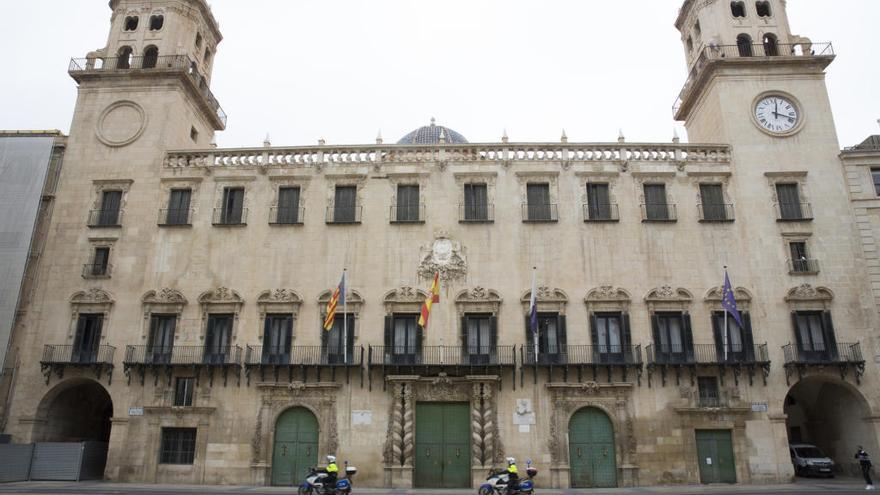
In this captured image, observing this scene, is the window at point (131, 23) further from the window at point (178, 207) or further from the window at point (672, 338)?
the window at point (672, 338)

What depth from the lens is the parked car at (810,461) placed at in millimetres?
30156

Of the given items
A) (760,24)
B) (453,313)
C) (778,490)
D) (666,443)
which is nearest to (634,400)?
(666,443)

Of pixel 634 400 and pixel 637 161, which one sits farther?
pixel 637 161

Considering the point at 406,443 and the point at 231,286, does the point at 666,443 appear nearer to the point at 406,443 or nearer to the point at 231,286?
the point at 406,443

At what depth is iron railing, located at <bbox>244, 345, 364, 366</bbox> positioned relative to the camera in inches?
1179

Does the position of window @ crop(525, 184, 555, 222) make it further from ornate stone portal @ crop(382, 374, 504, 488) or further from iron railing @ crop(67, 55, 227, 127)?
iron railing @ crop(67, 55, 227, 127)

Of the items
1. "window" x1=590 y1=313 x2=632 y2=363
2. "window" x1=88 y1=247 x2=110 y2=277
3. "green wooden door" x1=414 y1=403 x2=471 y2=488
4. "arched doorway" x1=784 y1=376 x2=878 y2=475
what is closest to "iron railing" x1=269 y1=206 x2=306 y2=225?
"window" x1=88 y1=247 x2=110 y2=277

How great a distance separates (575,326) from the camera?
30.4m

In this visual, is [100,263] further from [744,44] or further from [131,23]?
[744,44]

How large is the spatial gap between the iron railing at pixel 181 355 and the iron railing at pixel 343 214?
26.6 feet

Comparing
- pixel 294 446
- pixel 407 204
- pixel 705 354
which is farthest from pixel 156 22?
pixel 705 354

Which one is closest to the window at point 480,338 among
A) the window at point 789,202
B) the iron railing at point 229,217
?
the iron railing at point 229,217

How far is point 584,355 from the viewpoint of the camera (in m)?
29.7

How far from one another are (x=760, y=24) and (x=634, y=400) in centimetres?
2385
